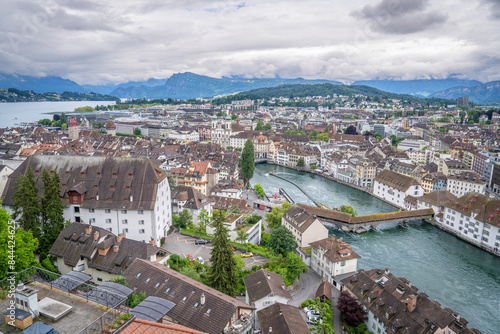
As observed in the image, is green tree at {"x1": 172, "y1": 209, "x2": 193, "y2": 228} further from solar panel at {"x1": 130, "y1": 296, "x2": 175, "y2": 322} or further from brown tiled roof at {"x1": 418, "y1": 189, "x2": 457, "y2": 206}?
brown tiled roof at {"x1": 418, "y1": 189, "x2": 457, "y2": 206}

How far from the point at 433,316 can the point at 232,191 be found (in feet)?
106

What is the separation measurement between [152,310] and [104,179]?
1991 centimetres

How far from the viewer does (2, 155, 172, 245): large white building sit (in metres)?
29.0

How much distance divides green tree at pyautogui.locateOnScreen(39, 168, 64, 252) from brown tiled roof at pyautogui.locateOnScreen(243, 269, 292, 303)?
14.1m

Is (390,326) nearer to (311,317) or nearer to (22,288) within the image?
(311,317)

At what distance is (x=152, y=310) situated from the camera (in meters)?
12.5

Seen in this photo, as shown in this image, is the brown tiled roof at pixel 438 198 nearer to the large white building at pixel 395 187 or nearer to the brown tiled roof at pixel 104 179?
the large white building at pixel 395 187

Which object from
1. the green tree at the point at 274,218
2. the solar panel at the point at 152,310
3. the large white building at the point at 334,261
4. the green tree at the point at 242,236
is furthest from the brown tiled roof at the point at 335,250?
the solar panel at the point at 152,310

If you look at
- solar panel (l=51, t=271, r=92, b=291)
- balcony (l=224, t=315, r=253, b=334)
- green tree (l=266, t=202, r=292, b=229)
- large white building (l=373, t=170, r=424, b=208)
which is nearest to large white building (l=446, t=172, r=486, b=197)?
large white building (l=373, t=170, r=424, b=208)

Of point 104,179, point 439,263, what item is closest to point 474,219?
point 439,263

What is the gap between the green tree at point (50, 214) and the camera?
25500 millimetres

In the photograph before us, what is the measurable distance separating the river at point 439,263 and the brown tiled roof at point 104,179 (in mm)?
21648

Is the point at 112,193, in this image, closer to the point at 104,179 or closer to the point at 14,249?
the point at 104,179

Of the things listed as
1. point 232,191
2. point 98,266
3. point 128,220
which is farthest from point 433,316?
point 232,191
